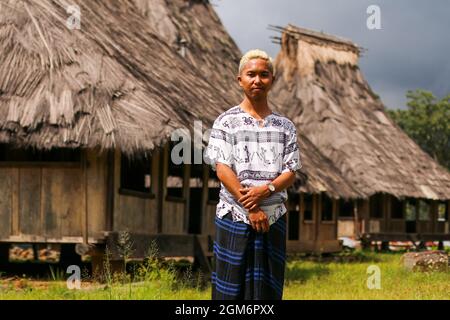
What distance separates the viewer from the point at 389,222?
1102 inches

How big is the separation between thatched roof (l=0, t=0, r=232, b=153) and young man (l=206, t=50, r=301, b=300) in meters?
5.96

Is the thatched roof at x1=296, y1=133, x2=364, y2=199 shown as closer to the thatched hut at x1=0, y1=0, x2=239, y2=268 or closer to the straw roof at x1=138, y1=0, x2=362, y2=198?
the straw roof at x1=138, y1=0, x2=362, y2=198

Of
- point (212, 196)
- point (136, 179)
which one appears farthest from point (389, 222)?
point (136, 179)

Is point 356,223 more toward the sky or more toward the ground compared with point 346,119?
more toward the ground

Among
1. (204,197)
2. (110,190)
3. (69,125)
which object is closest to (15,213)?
(110,190)

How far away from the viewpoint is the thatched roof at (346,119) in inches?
1006

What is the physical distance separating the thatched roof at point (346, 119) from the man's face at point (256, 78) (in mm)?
19389

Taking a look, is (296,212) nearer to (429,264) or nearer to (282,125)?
(429,264)

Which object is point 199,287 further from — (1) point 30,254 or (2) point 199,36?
(1) point 30,254

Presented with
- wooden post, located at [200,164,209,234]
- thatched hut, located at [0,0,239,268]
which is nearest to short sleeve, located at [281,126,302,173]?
thatched hut, located at [0,0,239,268]

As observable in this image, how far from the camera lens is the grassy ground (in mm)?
8609

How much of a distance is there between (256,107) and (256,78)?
18 centimetres

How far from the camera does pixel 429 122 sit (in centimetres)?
5178
